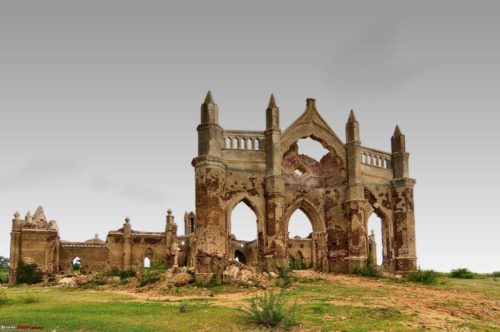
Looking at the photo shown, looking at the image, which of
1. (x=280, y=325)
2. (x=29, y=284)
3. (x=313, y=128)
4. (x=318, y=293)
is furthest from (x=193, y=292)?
(x=29, y=284)

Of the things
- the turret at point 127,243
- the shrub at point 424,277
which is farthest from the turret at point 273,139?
the turret at point 127,243

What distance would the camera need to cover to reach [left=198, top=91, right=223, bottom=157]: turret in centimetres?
2241

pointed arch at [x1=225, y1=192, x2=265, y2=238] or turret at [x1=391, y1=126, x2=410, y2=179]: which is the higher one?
turret at [x1=391, y1=126, x2=410, y2=179]

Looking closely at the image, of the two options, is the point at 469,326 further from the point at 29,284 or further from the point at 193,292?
the point at 29,284

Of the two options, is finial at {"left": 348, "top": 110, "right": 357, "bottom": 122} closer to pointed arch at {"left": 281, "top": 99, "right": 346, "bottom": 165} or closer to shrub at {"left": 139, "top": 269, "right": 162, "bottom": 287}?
pointed arch at {"left": 281, "top": 99, "right": 346, "bottom": 165}

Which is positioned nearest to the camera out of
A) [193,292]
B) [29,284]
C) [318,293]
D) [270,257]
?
[318,293]

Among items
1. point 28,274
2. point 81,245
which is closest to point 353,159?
point 28,274

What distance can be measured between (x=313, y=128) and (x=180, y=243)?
19.7 meters

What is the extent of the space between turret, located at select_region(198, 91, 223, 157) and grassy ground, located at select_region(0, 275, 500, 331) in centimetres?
610

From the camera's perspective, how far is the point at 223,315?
13055 millimetres

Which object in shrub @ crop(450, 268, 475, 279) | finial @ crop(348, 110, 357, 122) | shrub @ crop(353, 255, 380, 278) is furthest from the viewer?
shrub @ crop(450, 268, 475, 279)

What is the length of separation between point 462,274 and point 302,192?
1024cm

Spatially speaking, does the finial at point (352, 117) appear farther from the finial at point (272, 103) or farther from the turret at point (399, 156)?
the finial at point (272, 103)

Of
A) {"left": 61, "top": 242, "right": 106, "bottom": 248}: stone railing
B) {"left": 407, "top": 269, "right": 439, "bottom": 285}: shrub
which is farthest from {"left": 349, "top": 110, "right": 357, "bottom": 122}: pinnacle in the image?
{"left": 61, "top": 242, "right": 106, "bottom": 248}: stone railing
